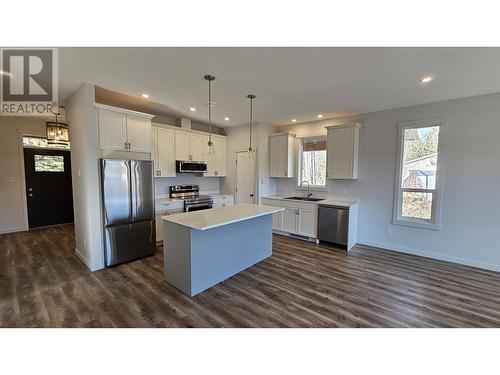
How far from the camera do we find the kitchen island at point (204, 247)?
2564mm

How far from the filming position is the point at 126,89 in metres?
3.24

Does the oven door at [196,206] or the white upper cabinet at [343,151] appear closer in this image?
the white upper cabinet at [343,151]

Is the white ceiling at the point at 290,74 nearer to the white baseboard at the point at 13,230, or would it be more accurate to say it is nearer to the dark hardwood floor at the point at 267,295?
the dark hardwood floor at the point at 267,295

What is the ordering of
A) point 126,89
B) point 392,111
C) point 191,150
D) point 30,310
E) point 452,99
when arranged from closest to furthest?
point 30,310, point 126,89, point 452,99, point 392,111, point 191,150

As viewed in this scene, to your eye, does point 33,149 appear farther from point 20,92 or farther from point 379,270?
point 379,270

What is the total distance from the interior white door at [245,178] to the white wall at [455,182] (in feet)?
8.27

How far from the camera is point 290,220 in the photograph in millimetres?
4938

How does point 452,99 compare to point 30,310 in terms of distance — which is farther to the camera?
point 452,99

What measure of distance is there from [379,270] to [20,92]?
569cm

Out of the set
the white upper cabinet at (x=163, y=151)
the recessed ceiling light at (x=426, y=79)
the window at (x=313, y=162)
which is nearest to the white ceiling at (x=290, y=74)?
the recessed ceiling light at (x=426, y=79)

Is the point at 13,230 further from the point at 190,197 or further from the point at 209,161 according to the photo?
the point at 209,161

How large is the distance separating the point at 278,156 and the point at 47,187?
6.12 meters

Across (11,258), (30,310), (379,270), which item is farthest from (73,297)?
(379,270)

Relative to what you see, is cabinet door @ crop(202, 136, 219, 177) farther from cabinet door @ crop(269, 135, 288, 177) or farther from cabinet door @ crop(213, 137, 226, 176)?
cabinet door @ crop(269, 135, 288, 177)
